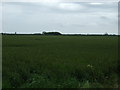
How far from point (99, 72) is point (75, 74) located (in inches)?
36.7

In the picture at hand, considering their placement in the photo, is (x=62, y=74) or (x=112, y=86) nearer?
(x=112, y=86)

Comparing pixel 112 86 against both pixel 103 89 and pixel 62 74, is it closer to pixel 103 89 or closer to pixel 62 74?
pixel 103 89

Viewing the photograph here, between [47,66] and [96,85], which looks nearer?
[96,85]

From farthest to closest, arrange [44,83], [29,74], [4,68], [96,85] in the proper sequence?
[4,68] → [29,74] → [96,85] → [44,83]

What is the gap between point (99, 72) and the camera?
1087cm

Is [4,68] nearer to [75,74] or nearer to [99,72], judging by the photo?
[75,74]

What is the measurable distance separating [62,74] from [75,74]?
0.78 m

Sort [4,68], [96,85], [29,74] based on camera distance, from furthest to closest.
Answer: [4,68] < [29,74] < [96,85]

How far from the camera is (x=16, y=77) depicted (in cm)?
910

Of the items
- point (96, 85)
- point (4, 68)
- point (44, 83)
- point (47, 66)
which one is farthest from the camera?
point (47, 66)

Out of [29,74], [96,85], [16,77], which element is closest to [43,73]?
[29,74]

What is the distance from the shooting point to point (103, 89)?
340 inches

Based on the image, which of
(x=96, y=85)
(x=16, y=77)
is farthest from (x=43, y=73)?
(x=96, y=85)

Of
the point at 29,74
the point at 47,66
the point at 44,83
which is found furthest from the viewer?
the point at 47,66
